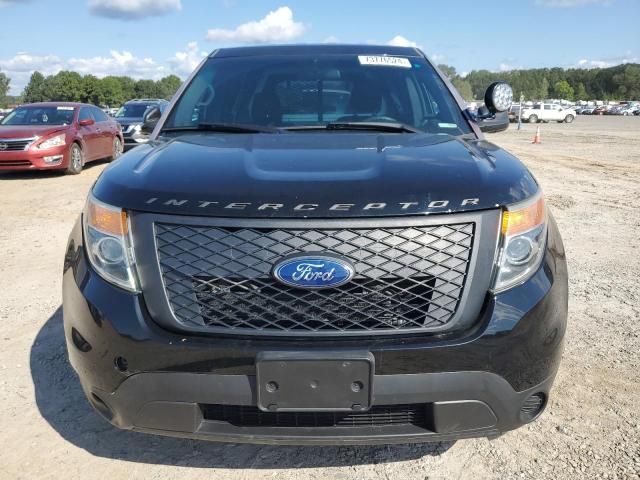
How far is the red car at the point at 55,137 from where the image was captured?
36.2 ft

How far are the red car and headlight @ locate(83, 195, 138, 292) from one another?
1030cm

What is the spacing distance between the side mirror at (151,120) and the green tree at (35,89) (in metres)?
125

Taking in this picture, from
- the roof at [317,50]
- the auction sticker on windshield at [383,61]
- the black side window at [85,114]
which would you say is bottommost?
the black side window at [85,114]

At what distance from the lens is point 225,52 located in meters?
3.63

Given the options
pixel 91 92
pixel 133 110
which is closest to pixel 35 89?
pixel 91 92

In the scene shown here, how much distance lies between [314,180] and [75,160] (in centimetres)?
1128

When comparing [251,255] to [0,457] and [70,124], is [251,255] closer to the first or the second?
[0,457]

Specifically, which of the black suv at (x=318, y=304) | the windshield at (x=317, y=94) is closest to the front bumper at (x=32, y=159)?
the windshield at (x=317, y=94)

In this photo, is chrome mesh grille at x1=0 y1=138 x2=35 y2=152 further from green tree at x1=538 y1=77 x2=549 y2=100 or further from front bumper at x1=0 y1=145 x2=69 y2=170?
green tree at x1=538 y1=77 x2=549 y2=100

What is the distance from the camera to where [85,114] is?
12844 mm

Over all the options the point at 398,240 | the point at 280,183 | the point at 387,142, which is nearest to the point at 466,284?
the point at 398,240

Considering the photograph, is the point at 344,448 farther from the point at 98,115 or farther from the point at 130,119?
the point at 130,119

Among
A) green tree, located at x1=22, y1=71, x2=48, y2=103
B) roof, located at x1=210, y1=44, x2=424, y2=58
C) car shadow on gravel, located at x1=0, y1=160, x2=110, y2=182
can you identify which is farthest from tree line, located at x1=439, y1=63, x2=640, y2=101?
roof, located at x1=210, y1=44, x2=424, y2=58

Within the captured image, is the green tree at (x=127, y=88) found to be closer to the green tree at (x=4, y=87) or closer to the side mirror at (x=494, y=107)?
the green tree at (x=4, y=87)
